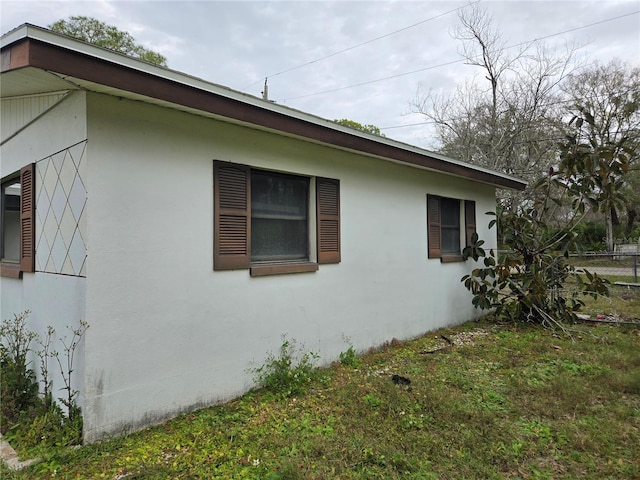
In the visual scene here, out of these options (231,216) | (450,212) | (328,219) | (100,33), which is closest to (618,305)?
(450,212)

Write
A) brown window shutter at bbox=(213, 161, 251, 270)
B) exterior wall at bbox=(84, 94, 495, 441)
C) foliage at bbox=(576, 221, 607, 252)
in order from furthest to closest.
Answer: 1. foliage at bbox=(576, 221, 607, 252)
2. brown window shutter at bbox=(213, 161, 251, 270)
3. exterior wall at bbox=(84, 94, 495, 441)

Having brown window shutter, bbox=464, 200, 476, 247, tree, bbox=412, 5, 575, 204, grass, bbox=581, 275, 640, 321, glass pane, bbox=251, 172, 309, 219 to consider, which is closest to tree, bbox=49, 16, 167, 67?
tree, bbox=412, 5, 575, 204

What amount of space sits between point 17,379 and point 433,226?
538 centimetres

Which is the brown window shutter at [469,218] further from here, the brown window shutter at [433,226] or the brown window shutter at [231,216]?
the brown window shutter at [231,216]

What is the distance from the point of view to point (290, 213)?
4.07 meters

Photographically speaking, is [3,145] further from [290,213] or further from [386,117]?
[386,117]

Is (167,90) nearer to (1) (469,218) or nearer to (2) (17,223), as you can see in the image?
(2) (17,223)

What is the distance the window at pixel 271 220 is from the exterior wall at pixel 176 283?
10 cm

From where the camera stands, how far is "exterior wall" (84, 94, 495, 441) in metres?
2.64

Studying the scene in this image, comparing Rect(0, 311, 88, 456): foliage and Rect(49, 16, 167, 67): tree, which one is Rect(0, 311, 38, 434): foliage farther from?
Rect(49, 16, 167, 67): tree

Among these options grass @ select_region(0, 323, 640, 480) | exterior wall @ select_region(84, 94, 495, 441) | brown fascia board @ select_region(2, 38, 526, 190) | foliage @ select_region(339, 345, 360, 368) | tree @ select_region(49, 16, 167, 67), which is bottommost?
grass @ select_region(0, 323, 640, 480)

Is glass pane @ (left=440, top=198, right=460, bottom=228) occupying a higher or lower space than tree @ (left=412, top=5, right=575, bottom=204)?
lower

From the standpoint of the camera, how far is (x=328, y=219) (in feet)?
14.0

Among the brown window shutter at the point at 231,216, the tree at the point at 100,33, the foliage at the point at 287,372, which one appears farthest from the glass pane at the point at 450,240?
the tree at the point at 100,33
